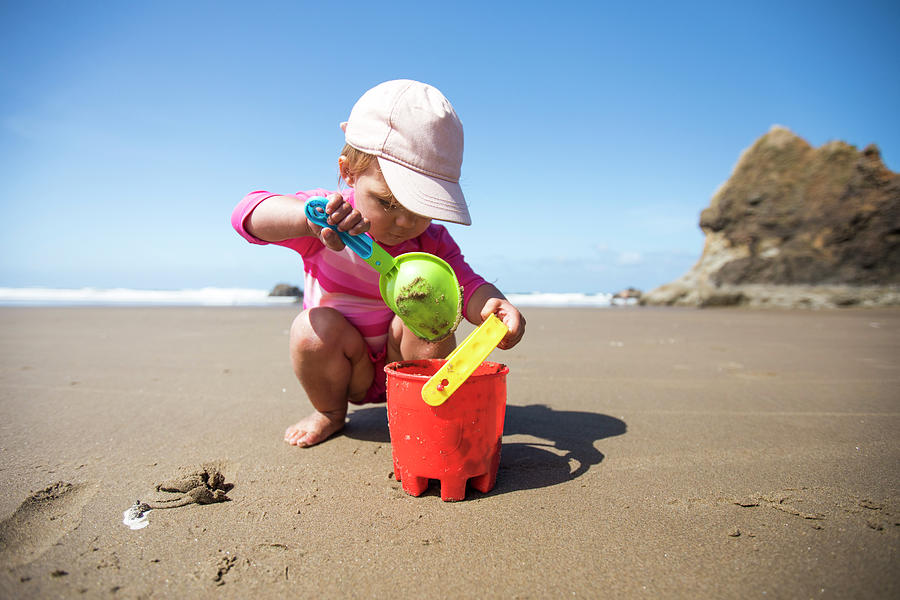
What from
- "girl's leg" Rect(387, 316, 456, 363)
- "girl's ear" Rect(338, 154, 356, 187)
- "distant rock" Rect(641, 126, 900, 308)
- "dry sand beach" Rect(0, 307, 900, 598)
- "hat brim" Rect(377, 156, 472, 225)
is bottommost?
A: "dry sand beach" Rect(0, 307, 900, 598)

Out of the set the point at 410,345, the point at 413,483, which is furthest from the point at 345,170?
the point at 413,483

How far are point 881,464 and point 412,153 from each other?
183 cm

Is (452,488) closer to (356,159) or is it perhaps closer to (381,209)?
(381,209)

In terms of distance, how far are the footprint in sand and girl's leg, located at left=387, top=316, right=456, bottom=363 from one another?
1.06m

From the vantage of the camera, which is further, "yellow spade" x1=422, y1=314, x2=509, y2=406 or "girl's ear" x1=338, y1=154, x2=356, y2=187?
"girl's ear" x1=338, y1=154, x2=356, y2=187

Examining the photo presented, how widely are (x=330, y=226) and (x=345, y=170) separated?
399 mm

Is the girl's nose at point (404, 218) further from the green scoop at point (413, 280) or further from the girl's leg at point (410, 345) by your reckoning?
the girl's leg at point (410, 345)

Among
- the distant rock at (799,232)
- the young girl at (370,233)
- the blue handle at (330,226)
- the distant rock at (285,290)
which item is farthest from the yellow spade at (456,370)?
the distant rock at (285,290)

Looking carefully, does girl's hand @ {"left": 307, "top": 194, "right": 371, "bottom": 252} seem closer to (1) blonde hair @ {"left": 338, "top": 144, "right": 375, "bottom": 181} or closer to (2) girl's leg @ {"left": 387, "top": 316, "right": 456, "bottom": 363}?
(1) blonde hair @ {"left": 338, "top": 144, "right": 375, "bottom": 181}

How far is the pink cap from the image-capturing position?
62.7 inches

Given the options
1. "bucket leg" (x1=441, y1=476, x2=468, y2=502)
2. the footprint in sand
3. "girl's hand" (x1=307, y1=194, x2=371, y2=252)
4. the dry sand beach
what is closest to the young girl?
"girl's hand" (x1=307, y1=194, x2=371, y2=252)

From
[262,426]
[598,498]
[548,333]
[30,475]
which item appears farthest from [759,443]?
[548,333]

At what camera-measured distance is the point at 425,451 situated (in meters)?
1.47

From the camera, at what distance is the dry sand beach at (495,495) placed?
107 centimetres
